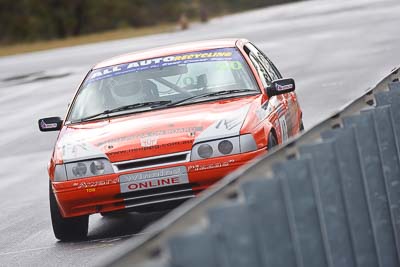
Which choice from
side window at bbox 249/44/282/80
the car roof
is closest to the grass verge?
side window at bbox 249/44/282/80

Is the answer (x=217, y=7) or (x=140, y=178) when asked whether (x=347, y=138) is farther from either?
(x=217, y=7)

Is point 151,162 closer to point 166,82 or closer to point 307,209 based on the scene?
point 166,82

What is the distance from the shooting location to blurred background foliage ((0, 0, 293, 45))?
313 feet

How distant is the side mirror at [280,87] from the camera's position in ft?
35.9

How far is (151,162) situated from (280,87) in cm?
159

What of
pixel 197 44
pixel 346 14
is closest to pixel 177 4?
pixel 346 14

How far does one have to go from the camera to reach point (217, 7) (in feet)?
360

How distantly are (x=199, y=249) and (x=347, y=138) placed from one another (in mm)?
2177

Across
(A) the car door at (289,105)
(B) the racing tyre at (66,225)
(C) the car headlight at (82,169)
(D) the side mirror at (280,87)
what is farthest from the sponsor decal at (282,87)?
(B) the racing tyre at (66,225)

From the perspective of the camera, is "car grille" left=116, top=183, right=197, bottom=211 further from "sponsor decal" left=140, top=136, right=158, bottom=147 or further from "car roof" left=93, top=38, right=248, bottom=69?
"car roof" left=93, top=38, right=248, bottom=69

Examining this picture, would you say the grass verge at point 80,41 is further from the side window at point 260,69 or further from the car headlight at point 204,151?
the car headlight at point 204,151

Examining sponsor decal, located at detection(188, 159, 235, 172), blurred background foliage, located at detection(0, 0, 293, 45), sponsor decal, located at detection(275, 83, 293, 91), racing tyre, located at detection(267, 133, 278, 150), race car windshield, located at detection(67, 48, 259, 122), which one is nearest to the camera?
sponsor decal, located at detection(188, 159, 235, 172)

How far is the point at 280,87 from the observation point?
35.9 ft

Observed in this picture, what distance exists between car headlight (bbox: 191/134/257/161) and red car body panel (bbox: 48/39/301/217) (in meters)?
0.03
